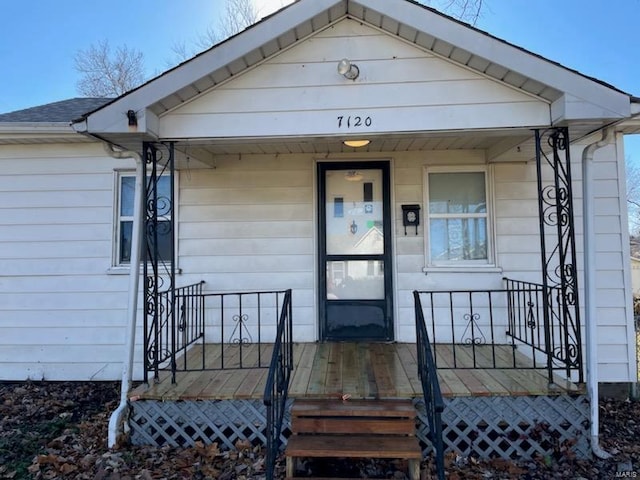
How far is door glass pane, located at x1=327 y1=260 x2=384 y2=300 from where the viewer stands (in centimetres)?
467

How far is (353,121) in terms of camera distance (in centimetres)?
324

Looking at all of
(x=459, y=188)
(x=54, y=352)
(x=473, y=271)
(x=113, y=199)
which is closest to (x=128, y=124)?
(x=113, y=199)

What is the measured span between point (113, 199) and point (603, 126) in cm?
528

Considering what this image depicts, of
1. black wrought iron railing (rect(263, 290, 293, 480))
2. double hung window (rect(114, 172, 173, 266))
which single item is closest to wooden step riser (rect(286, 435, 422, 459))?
black wrought iron railing (rect(263, 290, 293, 480))

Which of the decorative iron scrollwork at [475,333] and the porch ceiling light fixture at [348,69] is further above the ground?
the porch ceiling light fixture at [348,69]

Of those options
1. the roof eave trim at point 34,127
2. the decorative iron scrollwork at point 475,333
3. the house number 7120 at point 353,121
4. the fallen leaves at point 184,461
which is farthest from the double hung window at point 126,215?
the decorative iron scrollwork at point 475,333

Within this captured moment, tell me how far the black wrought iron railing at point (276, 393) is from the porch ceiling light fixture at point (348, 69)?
193 cm

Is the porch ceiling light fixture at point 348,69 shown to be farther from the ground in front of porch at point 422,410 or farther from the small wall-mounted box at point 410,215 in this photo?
the ground in front of porch at point 422,410

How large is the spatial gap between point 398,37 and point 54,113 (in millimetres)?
4806

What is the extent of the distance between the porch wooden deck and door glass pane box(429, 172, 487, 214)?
5.51 ft

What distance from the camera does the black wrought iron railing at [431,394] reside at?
7.89ft

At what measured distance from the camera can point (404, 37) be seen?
3.25 meters

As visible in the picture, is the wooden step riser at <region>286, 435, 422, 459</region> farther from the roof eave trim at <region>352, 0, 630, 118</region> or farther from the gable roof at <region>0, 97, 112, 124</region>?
the gable roof at <region>0, 97, 112, 124</region>

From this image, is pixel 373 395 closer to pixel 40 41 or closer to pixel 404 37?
pixel 404 37
